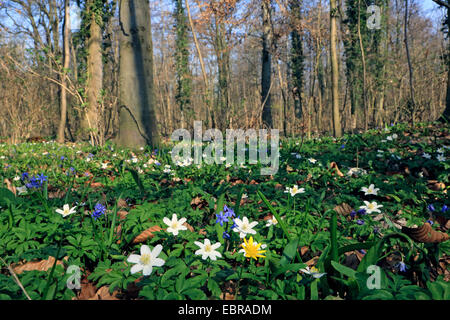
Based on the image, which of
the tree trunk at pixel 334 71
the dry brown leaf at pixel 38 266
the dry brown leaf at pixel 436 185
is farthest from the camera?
the tree trunk at pixel 334 71

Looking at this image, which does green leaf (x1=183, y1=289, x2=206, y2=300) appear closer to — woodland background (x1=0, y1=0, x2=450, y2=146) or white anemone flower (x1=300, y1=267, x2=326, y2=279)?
white anemone flower (x1=300, y1=267, x2=326, y2=279)

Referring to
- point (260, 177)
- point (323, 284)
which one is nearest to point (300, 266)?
point (323, 284)

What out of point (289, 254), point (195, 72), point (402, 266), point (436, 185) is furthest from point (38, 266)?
point (195, 72)

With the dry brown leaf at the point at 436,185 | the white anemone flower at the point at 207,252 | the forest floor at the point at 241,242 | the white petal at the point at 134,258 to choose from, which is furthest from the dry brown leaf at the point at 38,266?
the dry brown leaf at the point at 436,185

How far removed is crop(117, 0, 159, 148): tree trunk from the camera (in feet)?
17.1

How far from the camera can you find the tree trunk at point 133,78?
5.23 metres

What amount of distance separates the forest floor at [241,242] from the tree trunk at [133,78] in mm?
2465

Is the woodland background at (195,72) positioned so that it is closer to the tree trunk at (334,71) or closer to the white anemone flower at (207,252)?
the tree trunk at (334,71)

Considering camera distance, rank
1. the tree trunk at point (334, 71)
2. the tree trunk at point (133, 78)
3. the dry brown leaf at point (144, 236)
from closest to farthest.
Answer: the dry brown leaf at point (144, 236) → the tree trunk at point (133, 78) → the tree trunk at point (334, 71)

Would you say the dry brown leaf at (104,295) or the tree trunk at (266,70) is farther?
the tree trunk at (266,70)

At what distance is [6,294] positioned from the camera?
1.04m

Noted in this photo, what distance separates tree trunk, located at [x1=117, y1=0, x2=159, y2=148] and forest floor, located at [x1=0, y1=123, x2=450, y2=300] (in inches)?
97.1

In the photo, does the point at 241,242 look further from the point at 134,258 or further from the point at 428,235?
the point at 428,235
